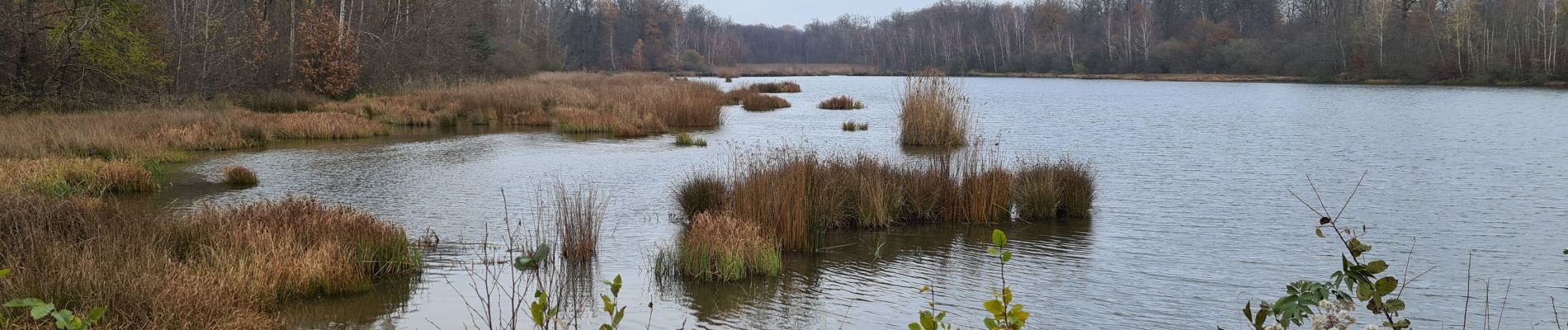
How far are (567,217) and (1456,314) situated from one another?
Answer: 609 cm

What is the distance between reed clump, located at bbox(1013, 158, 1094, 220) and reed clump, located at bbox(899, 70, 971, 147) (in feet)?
25.3

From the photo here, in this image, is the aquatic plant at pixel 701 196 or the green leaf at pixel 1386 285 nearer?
the green leaf at pixel 1386 285

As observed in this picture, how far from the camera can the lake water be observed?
6973mm

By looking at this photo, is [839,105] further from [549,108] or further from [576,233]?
[576,233]

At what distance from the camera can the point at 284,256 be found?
6.89 m

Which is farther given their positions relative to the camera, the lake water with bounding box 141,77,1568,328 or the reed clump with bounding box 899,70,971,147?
the reed clump with bounding box 899,70,971,147

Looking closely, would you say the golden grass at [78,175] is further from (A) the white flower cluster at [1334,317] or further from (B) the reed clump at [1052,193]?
(A) the white flower cluster at [1334,317]

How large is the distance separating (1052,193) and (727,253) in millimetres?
4279

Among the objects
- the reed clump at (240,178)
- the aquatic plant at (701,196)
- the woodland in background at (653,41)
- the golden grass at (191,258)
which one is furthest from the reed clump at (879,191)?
the woodland in background at (653,41)

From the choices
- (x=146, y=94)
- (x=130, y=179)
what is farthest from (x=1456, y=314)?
(x=146, y=94)

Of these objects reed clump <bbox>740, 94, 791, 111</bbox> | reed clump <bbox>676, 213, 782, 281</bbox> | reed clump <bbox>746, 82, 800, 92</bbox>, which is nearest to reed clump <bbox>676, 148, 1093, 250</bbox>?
reed clump <bbox>676, 213, 782, 281</bbox>

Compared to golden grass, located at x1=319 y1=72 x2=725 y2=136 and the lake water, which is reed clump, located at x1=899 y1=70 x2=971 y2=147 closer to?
the lake water

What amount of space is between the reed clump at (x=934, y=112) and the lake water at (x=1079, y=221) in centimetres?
77

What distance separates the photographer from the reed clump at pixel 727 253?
25.1 feet
